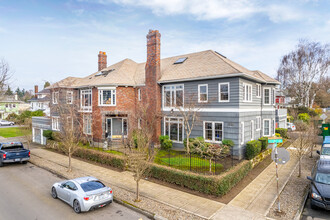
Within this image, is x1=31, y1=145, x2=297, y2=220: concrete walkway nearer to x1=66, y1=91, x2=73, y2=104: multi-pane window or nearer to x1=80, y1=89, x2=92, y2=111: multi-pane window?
x1=80, y1=89, x2=92, y2=111: multi-pane window

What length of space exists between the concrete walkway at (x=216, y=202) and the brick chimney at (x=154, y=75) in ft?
24.5

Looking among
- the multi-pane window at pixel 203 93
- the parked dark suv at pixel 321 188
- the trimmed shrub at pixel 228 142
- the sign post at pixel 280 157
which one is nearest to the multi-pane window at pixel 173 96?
the multi-pane window at pixel 203 93

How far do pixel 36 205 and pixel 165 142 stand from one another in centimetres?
1115

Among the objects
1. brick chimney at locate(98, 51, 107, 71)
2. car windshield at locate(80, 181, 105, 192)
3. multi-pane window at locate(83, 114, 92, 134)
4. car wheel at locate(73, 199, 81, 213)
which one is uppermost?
brick chimney at locate(98, 51, 107, 71)

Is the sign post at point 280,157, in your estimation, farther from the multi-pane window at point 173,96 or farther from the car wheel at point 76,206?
the multi-pane window at point 173,96

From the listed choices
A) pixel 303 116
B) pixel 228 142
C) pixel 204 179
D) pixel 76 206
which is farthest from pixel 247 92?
pixel 303 116

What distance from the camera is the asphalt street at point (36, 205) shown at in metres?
8.32

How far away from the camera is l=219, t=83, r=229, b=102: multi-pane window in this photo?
1595 cm

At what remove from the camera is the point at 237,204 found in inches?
360

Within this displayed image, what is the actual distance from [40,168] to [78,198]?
9560mm

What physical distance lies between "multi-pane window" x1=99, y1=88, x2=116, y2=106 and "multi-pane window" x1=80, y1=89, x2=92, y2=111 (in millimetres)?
2008

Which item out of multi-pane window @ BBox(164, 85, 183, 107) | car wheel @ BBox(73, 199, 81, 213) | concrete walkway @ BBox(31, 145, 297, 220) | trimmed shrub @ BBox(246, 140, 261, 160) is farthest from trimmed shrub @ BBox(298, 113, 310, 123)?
car wheel @ BBox(73, 199, 81, 213)

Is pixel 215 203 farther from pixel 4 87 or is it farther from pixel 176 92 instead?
pixel 4 87

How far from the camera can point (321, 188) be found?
27.9ft
